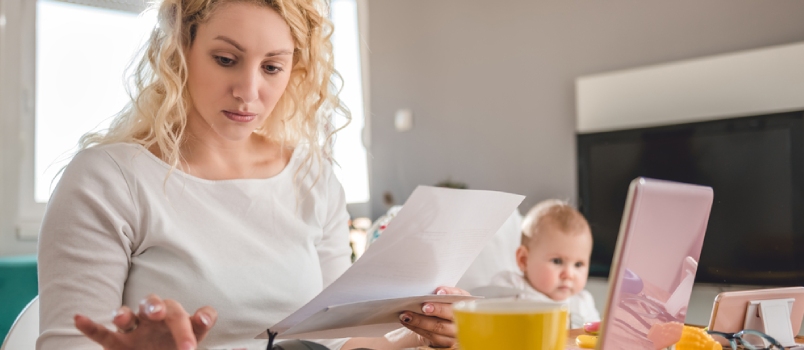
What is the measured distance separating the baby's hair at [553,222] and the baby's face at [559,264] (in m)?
0.02

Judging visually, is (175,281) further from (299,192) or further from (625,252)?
(625,252)

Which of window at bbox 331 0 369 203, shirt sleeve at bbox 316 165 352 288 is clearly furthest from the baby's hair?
window at bbox 331 0 369 203

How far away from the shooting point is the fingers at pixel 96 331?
554mm

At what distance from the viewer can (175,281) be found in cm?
101

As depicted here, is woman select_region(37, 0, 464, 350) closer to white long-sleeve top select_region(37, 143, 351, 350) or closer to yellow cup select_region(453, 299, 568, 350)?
white long-sleeve top select_region(37, 143, 351, 350)

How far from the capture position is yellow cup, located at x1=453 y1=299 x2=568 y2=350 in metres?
0.51

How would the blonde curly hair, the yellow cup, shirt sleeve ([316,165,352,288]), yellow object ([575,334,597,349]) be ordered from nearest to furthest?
the yellow cup
yellow object ([575,334,597,349])
the blonde curly hair
shirt sleeve ([316,165,352,288])

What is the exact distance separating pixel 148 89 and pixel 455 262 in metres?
0.62

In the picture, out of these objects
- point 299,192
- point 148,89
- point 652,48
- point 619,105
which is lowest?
point 299,192

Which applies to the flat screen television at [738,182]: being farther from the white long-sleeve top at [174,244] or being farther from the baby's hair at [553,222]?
the white long-sleeve top at [174,244]

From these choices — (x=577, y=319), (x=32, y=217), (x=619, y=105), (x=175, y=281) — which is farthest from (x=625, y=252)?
(x=32, y=217)

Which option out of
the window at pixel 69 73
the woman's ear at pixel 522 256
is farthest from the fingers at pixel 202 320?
the window at pixel 69 73

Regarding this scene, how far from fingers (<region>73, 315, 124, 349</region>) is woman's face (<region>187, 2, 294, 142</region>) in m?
0.55

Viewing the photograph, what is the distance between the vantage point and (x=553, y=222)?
2.17 metres
